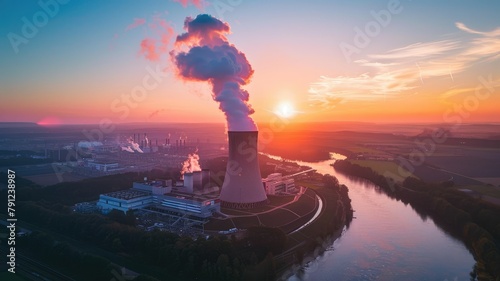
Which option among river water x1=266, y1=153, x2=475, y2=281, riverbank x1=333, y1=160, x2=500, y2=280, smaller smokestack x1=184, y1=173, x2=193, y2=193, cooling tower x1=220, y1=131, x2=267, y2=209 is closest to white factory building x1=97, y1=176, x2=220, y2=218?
smaller smokestack x1=184, y1=173, x2=193, y2=193

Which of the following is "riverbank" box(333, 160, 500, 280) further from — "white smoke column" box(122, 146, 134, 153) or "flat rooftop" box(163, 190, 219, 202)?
"white smoke column" box(122, 146, 134, 153)

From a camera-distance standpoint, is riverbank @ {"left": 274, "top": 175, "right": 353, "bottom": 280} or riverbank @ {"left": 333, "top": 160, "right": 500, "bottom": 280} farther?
riverbank @ {"left": 274, "top": 175, "right": 353, "bottom": 280}

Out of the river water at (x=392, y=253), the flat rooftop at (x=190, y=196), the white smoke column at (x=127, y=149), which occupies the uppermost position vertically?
the white smoke column at (x=127, y=149)

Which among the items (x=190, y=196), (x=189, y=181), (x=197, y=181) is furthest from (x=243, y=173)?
(x=197, y=181)

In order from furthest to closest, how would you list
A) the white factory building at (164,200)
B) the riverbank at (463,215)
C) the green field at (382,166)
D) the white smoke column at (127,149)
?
the white smoke column at (127,149)
the green field at (382,166)
the white factory building at (164,200)
the riverbank at (463,215)

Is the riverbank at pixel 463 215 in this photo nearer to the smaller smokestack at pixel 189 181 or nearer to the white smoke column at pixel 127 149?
the smaller smokestack at pixel 189 181

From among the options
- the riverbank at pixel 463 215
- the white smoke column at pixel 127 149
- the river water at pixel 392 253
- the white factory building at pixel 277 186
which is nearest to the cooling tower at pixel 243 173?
the white factory building at pixel 277 186
